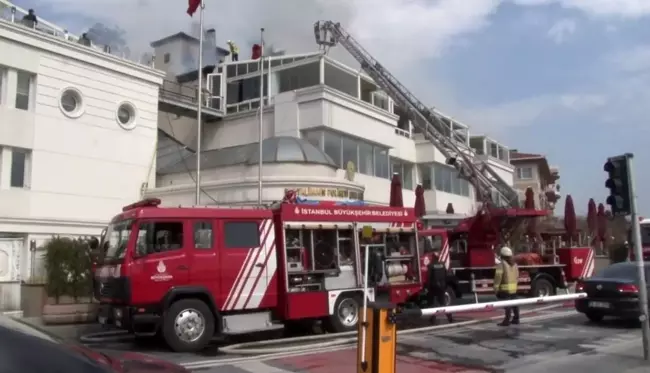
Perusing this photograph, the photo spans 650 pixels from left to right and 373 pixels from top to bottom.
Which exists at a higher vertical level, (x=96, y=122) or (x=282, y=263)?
(x=96, y=122)

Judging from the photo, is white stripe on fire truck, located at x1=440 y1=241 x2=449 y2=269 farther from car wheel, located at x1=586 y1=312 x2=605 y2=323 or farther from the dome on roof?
the dome on roof

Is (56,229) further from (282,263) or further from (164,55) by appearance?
(164,55)

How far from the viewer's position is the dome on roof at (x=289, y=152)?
82.8 feet

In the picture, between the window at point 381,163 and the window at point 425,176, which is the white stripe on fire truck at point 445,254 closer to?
the window at point 381,163

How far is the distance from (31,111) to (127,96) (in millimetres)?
4085

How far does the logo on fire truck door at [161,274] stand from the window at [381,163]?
21.6 metres

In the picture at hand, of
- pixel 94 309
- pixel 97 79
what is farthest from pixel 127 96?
pixel 94 309

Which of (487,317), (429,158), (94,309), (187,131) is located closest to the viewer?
(487,317)

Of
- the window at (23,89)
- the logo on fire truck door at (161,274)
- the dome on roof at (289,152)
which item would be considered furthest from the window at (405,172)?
the logo on fire truck door at (161,274)

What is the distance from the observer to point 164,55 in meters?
40.7

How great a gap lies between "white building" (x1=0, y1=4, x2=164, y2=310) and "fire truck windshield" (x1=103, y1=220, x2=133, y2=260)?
359 inches

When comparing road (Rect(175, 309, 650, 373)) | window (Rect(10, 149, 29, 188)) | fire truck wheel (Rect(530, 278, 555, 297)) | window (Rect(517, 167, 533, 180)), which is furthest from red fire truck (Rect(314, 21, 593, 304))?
window (Rect(517, 167, 533, 180))

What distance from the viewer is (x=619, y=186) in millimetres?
10266

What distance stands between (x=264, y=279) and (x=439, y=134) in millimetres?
19918
